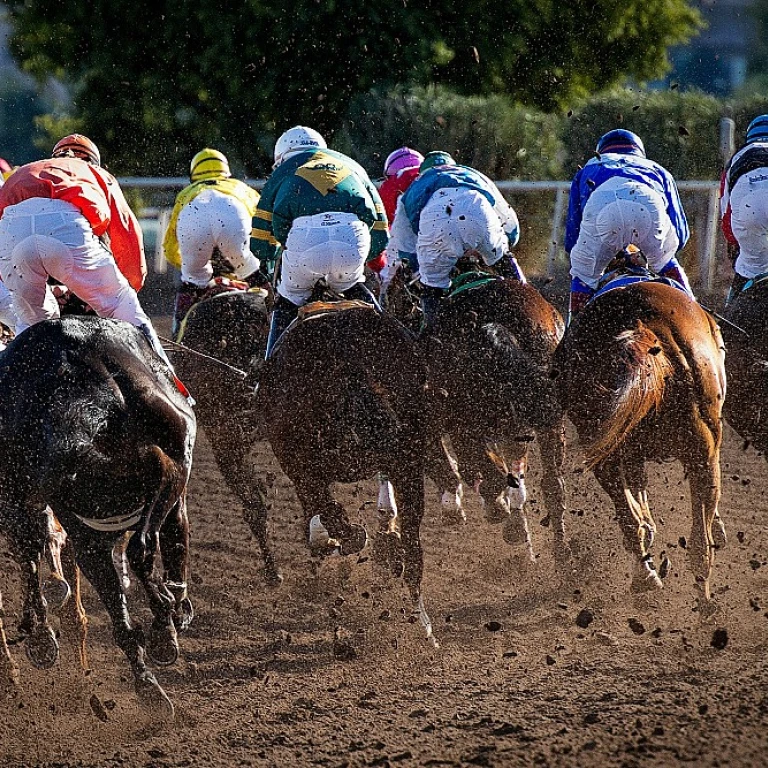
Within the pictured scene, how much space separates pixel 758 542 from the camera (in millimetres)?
5840

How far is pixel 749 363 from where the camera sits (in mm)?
5180

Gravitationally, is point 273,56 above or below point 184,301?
above

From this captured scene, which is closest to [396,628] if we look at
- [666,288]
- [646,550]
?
[646,550]

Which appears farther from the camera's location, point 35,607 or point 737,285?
point 737,285

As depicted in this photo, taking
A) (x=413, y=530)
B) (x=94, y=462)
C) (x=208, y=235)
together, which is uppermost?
(x=208, y=235)

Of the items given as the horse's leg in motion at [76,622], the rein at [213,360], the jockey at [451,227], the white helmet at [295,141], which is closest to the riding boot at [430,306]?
the jockey at [451,227]

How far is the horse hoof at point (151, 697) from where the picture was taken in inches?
158

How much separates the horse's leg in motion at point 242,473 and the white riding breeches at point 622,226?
1752mm

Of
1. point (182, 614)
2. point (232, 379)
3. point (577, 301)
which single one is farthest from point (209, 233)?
point (182, 614)

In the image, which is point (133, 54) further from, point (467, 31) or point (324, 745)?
point (324, 745)

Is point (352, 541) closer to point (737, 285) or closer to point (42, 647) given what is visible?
point (42, 647)

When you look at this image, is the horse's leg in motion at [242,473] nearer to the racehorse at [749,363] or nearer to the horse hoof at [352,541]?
the horse hoof at [352,541]

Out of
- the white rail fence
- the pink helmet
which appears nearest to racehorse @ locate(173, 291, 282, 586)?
the pink helmet

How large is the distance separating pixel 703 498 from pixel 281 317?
70.1 inches
